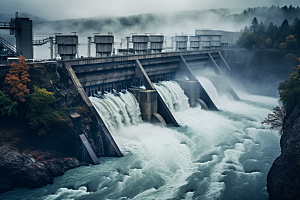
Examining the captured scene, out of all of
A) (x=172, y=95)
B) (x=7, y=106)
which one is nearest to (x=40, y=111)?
(x=7, y=106)

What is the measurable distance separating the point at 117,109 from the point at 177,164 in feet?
40.7

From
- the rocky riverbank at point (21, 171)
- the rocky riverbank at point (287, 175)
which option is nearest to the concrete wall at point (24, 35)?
the rocky riverbank at point (21, 171)

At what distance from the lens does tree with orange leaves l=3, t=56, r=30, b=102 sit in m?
32.8

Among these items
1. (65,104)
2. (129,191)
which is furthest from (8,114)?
(129,191)

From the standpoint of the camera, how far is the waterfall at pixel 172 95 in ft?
181

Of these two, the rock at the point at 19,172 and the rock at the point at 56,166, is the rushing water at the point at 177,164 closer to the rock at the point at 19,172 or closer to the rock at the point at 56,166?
the rock at the point at 56,166

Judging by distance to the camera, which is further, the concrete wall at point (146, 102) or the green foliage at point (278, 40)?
the green foliage at point (278, 40)

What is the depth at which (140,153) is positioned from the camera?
3788cm

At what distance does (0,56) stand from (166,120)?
1015 inches

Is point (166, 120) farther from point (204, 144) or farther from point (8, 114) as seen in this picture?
point (8, 114)

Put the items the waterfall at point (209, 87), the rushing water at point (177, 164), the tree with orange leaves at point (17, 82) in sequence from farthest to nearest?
the waterfall at point (209, 87)
the tree with orange leaves at point (17, 82)
the rushing water at point (177, 164)

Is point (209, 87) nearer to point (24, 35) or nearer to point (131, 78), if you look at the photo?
point (131, 78)

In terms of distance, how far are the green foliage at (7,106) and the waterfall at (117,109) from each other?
35.3 feet

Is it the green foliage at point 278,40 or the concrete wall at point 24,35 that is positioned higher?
the green foliage at point 278,40
